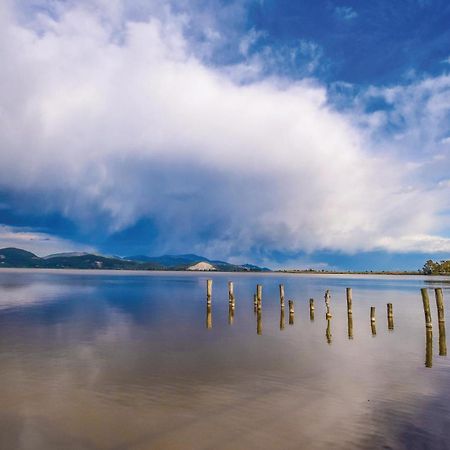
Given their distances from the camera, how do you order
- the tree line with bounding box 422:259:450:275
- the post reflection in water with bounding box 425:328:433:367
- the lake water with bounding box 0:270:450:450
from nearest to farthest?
the lake water with bounding box 0:270:450:450 → the post reflection in water with bounding box 425:328:433:367 → the tree line with bounding box 422:259:450:275

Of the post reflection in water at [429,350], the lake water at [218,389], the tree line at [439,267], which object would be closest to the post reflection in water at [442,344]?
the lake water at [218,389]

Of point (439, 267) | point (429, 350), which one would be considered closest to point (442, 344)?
point (429, 350)

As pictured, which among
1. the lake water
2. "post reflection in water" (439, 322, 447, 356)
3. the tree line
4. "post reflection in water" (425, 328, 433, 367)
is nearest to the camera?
the lake water

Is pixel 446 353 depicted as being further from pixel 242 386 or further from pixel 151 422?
pixel 151 422

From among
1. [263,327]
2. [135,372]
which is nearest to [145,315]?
[263,327]

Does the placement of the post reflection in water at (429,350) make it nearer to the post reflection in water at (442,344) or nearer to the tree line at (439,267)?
the post reflection in water at (442,344)

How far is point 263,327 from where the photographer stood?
30.5 m

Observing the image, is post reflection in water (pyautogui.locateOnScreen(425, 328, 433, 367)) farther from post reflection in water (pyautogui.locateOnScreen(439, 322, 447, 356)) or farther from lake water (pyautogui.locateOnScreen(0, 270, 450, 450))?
post reflection in water (pyautogui.locateOnScreen(439, 322, 447, 356))

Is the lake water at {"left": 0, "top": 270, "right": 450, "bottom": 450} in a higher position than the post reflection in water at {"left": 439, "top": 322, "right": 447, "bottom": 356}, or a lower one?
lower

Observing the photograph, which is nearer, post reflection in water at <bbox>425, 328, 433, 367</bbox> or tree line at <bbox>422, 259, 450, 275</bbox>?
post reflection in water at <bbox>425, 328, 433, 367</bbox>

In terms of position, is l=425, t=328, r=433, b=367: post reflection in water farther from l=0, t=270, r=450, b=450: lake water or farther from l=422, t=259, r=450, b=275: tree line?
l=422, t=259, r=450, b=275: tree line

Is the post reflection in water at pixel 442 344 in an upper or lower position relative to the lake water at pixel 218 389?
upper

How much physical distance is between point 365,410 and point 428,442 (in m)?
2.41

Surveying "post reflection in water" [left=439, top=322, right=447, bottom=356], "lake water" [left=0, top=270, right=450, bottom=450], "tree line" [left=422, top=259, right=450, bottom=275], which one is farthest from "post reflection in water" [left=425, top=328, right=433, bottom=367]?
"tree line" [left=422, top=259, right=450, bottom=275]
